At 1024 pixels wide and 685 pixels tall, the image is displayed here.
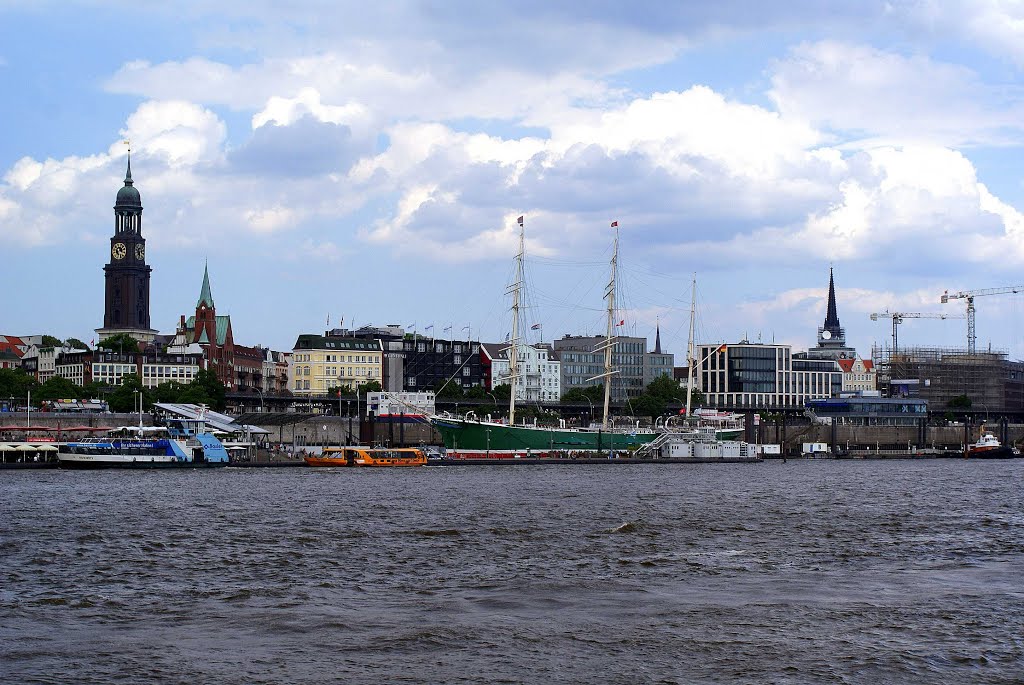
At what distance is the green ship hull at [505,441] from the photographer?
145 metres

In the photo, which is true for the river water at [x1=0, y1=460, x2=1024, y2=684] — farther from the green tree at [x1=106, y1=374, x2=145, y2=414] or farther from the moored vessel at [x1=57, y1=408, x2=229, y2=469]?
the green tree at [x1=106, y1=374, x2=145, y2=414]

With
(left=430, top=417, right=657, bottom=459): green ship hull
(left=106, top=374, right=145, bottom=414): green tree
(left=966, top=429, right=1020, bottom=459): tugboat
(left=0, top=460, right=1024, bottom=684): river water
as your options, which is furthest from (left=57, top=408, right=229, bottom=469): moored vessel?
(left=966, top=429, right=1020, bottom=459): tugboat

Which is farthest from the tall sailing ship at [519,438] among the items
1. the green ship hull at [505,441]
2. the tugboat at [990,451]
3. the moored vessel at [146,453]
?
the tugboat at [990,451]

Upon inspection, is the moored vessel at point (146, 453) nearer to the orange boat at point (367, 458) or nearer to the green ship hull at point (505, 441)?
the orange boat at point (367, 458)

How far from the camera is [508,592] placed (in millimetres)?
37250

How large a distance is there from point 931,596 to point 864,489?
57.5 m

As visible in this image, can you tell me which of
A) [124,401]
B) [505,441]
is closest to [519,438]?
[505,441]

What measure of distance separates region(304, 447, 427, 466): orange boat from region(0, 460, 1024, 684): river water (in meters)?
53.4

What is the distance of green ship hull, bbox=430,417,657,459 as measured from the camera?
476ft

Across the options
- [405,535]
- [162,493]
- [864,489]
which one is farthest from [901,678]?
[864,489]

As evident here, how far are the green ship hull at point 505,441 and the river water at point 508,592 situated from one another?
72.1m

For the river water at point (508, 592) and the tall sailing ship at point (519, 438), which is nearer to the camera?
the river water at point (508, 592)

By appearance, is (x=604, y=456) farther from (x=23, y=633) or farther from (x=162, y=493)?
(x=23, y=633)

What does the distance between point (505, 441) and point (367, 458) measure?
22219mm
